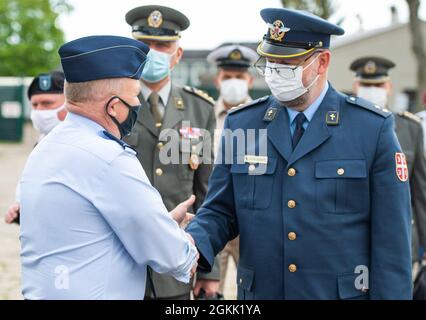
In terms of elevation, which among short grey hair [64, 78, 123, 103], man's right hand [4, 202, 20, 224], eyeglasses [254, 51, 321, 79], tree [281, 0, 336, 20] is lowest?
man's right hand [4, 202, 20, 224]

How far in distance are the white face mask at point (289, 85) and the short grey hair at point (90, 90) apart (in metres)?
0.91

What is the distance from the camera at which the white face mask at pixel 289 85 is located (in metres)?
3.22

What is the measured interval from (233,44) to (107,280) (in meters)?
4.52

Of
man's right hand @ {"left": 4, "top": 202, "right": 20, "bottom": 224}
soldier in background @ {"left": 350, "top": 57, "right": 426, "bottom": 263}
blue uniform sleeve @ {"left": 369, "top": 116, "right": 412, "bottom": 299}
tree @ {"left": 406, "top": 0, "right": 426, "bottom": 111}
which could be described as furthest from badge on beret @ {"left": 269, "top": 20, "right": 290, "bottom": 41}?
tree @ {"left": 406, "top": 0, "right": 426, "bottom": 111}

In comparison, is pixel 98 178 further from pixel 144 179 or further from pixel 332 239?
pixel 332 239

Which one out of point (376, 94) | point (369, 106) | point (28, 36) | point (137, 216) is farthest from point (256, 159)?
point (28, 36)

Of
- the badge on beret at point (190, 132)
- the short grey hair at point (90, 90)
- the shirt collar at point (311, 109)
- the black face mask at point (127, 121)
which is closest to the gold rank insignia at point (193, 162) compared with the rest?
the badge on beret at point (190, 132)

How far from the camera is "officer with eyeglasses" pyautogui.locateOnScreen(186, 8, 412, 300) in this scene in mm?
3027

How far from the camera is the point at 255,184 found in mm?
3254

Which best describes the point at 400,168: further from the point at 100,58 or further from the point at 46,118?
the point at 46,118

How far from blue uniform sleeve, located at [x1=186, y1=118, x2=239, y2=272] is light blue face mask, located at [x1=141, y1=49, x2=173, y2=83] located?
34.4 inches

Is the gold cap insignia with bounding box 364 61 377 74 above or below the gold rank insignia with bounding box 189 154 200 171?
above

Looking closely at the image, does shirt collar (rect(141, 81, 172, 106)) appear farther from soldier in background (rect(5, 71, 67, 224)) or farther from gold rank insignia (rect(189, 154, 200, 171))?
soldier in background (rect(5, 71, 67, 224))
